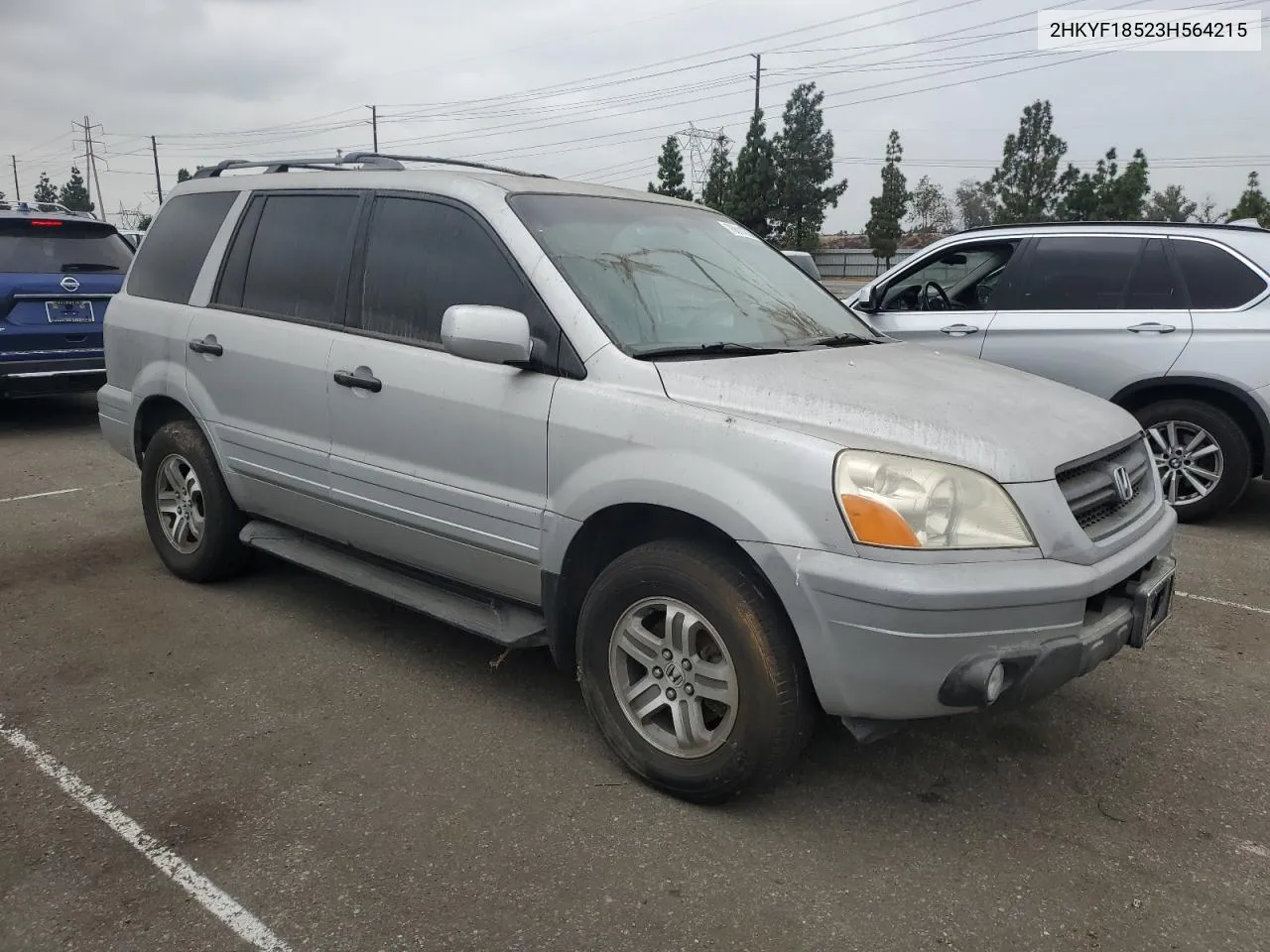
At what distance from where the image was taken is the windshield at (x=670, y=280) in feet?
10.9

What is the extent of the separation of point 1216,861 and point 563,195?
2955 millimetres

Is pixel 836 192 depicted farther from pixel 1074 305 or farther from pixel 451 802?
pixel 451 802

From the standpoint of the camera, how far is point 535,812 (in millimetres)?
2971

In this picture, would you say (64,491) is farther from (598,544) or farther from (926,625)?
(926,625)

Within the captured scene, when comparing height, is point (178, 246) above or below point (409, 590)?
above

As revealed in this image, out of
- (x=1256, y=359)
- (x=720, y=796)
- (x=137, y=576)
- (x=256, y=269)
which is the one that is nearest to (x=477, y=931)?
(x=720, y=796)

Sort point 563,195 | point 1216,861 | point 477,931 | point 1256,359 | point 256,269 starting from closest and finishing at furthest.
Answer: point 477,931
point 1216,861
point 563,195
point 256,269
point 1256,359

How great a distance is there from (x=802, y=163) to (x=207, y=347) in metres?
54.5

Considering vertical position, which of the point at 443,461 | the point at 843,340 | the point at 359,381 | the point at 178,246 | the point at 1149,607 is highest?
the point at 178,246

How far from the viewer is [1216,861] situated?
278 cm

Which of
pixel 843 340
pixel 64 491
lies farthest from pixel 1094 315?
pixel 64 491

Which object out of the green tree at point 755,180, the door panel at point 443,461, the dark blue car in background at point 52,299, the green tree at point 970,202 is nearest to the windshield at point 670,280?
the door panel at point 443,461

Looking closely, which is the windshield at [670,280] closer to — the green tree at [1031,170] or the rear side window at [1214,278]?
the rear side window at [1214,278]

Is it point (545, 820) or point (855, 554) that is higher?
point (855, 554)
